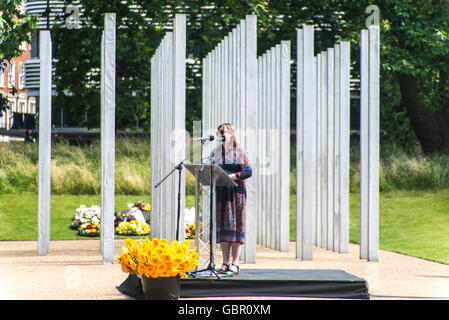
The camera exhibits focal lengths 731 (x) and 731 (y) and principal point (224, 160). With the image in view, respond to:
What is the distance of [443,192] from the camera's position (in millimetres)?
17703

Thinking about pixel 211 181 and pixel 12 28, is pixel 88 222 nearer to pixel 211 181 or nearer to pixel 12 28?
pixel 12 28

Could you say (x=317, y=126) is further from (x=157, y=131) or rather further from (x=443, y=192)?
(x=443, y=192)

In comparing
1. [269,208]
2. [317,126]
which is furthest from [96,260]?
[317,126]

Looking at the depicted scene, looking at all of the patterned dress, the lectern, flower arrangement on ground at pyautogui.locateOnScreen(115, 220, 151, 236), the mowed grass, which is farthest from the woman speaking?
flower arrangement on ground at pyautogui.locateOnScreen(115, 220, 151, 236)

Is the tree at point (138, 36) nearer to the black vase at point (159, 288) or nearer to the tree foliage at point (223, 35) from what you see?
the tree foliage at point (223, 35)

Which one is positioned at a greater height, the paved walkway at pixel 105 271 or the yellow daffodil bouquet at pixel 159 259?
the yellow daffodil bouquet at pixel 159 259

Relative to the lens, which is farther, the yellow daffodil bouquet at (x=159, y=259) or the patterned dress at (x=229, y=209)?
the patterned dress at (x=229, y=209)

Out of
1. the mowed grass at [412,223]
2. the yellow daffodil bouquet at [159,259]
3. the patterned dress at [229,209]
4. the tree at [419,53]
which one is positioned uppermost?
the tree at [419,53]

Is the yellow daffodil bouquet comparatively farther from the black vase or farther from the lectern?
the lectern

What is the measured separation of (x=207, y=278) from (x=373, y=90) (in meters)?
4.33

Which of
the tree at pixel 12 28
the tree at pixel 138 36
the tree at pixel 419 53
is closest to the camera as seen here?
the tree at pixel 12 28

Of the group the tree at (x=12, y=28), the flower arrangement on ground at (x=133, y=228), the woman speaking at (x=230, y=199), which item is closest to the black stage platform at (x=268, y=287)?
the woman speaking at (x=230, y=199)

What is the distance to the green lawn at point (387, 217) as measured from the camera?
518 inches

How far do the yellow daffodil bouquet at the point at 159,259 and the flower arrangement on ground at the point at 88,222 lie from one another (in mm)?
6996
